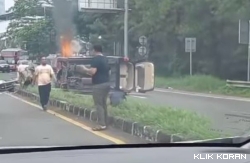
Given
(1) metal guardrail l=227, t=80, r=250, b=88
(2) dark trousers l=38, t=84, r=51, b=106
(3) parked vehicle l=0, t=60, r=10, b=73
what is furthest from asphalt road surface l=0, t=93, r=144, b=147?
(3) parked vehicle l=0, t=60, r=10, b=73

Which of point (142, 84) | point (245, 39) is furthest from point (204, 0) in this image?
point (142, 84)

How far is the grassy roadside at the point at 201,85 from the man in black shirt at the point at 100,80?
1517cm

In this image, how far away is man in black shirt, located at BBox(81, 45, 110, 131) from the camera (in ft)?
36.8

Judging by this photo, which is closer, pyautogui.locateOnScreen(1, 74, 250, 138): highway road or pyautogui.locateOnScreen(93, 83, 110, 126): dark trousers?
pyautogui.locateOnScreen(1, 74, 250, 138): highway road

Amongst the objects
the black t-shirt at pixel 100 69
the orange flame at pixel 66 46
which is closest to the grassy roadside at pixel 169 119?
the black t-shirt at pixel 100 69

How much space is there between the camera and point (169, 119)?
1048cm

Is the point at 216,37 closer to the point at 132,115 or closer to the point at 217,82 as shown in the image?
the point at 217,82

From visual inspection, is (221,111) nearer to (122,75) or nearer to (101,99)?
(122,75)

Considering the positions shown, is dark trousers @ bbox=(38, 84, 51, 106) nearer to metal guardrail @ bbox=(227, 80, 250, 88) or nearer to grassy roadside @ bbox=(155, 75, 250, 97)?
grassy roadside @ bbox=(155, 75, 250, 97)

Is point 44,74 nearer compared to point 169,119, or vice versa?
point 169,119

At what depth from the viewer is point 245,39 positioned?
24.0 meters

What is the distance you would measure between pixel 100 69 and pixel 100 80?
20 centimetres

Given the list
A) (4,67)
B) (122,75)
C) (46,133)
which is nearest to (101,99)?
(46,133)

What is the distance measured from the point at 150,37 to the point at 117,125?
77.8 feet
